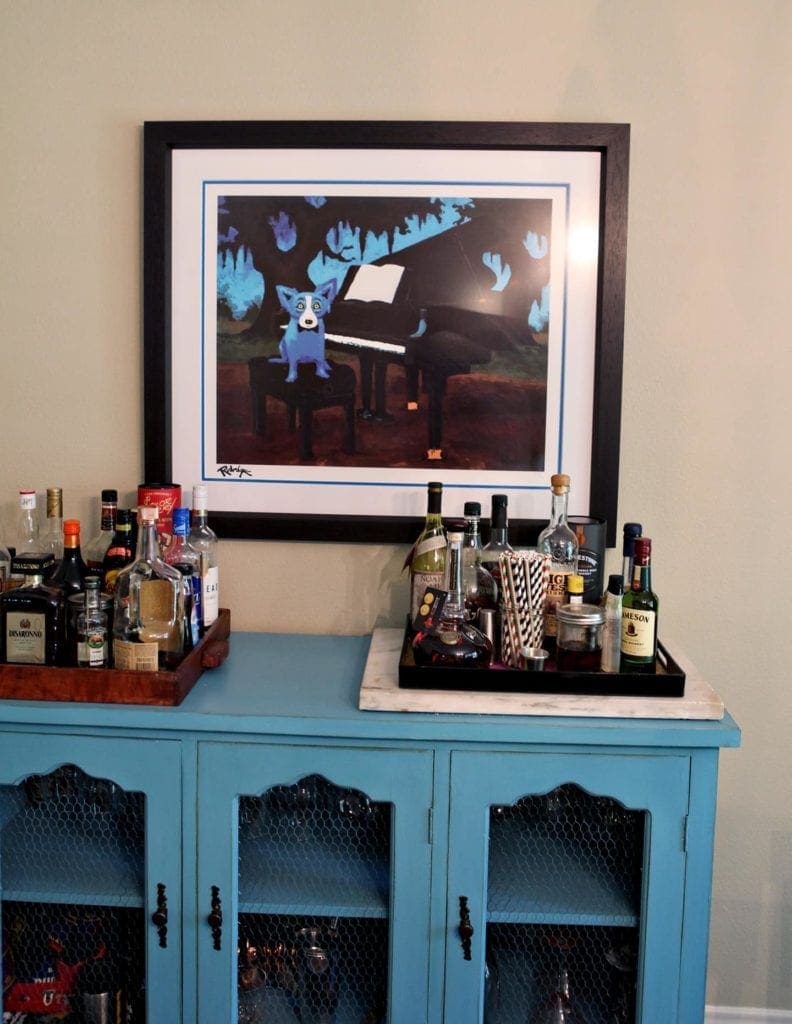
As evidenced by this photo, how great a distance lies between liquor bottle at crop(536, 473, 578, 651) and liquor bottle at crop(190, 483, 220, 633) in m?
0.69

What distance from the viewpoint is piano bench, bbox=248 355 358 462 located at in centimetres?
201

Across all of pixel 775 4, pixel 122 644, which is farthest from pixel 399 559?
pixel 775 4

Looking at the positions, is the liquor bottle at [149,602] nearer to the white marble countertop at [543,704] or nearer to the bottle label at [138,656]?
the bottle label at [138,656]

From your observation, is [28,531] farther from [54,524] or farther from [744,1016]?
[744,1016]

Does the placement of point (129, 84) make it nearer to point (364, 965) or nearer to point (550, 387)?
point (550, 387)

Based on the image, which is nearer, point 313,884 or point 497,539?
point 313,884

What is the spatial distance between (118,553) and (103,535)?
27cm

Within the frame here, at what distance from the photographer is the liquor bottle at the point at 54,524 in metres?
1.89

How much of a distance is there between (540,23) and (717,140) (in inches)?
17.7

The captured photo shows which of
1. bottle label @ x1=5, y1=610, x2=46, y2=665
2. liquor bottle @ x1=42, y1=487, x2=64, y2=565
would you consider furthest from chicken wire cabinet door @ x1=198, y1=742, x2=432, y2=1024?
liquor bottle @ x1=42, y1=487, x2=64, y2=565

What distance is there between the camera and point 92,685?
5.36ft

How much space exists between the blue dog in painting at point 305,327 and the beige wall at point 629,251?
34cm

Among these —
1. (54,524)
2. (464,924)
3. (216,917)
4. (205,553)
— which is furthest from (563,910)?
(54,524)

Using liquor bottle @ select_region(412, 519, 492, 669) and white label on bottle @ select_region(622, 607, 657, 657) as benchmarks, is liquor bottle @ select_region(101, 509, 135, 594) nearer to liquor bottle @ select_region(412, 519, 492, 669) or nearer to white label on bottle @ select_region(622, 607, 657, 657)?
liquor bottle @ select_region(412, 519, 492, 669)
